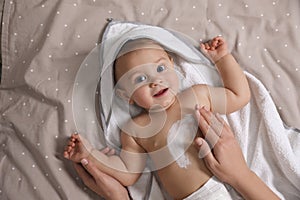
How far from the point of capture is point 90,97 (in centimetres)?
142

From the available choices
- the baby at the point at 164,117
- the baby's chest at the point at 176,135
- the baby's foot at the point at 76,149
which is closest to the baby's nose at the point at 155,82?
the baby at the point at 164,117

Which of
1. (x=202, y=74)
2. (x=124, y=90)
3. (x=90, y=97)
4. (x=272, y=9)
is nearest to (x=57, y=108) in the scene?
(x=90, y=97)

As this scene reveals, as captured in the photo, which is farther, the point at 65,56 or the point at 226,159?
the point at 65,56

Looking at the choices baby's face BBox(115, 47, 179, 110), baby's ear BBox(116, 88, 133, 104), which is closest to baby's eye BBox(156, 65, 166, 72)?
baby's face BBox(115, 47, 179, 110)

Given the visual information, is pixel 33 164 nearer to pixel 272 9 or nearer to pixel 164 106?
pixel 164 106

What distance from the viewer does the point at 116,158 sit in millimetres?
1375

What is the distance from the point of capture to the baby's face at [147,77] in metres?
1.32

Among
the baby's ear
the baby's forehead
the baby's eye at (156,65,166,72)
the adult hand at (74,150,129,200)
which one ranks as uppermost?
the baby's forehead

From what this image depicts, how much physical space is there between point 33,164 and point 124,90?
11.7 inches

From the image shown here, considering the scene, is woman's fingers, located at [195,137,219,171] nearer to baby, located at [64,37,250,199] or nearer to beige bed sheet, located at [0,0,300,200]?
baby, located at [64,37,250,199]

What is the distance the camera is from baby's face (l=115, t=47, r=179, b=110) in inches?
52.0

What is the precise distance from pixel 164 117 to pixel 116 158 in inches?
6.1

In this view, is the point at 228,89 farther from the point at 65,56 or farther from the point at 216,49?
the point at 65,56

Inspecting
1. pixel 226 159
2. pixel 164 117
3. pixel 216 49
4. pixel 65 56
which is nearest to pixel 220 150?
pixel 226 159
